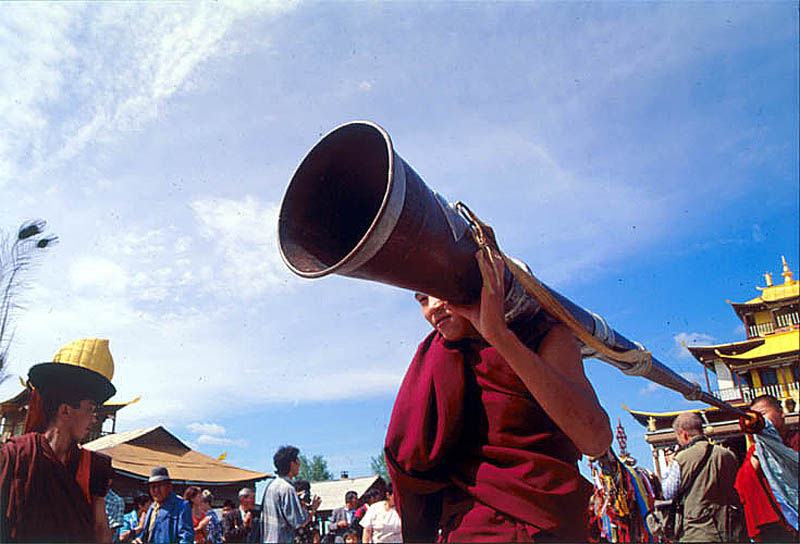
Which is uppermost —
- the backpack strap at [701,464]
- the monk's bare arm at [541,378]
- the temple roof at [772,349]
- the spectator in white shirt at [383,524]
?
the temple roof at [772,349]

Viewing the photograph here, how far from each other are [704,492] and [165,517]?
4.26m

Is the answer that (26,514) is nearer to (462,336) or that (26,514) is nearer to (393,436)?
(393,436)

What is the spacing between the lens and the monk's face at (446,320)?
6.32ft

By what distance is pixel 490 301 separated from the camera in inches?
63.0

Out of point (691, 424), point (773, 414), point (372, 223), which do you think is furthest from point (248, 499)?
point (372, 223)

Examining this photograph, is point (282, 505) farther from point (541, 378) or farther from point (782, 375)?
point (782, 375)

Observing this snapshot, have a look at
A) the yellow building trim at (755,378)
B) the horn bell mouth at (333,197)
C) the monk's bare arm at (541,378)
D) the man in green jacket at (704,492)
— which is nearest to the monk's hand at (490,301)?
the monk's bare arm at (541,378)

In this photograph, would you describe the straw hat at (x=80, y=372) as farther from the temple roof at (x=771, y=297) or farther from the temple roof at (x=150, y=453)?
the temple roof at (x=771, y=297)

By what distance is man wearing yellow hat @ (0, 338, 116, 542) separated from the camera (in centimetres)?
228

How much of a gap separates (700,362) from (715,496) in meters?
33.1

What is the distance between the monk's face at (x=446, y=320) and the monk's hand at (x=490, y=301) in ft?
0.80

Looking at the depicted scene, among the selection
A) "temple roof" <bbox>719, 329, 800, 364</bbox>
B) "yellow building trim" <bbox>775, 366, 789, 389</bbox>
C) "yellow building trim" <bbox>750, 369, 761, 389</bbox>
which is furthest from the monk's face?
"yellow building trim" <bbox>750, 369, 761, 389</bbox>

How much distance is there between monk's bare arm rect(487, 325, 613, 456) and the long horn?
0.21 meters

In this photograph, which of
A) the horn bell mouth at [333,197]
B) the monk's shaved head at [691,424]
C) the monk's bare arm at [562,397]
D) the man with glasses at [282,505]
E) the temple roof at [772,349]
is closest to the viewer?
the horn bell mouth at [333,197]
